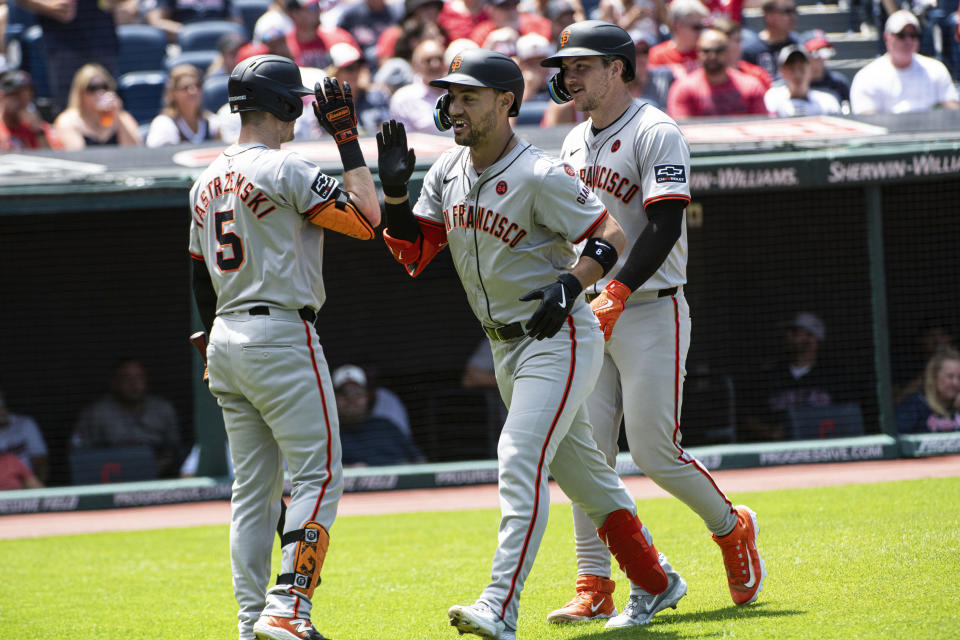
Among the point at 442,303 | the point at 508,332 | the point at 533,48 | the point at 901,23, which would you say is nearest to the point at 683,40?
the point at 533,48

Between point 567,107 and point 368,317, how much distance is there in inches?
94.3

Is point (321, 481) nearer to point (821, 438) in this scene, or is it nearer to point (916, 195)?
point (821, 438)

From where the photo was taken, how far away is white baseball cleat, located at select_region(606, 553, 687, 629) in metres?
3.75

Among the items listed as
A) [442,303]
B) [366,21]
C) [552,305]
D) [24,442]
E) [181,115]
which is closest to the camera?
[552,305]

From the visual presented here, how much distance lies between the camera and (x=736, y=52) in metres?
9.56

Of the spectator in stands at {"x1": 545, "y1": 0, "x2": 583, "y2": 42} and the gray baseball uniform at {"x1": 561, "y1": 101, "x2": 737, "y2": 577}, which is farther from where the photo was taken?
the spectator in stands at {"x1": 545, "y1": 0, "x2": 583, "y2": 42}

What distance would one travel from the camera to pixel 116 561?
592cm

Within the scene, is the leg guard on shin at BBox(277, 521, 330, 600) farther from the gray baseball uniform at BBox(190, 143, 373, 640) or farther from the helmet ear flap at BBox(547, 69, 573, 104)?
the helmet ear flap at BBox(547, 69, 573, 104)

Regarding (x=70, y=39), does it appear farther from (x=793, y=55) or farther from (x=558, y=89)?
(x=558, y=89)

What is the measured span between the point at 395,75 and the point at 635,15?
8.09ft

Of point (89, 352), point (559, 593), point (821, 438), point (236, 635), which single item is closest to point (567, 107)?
point (821, 438)

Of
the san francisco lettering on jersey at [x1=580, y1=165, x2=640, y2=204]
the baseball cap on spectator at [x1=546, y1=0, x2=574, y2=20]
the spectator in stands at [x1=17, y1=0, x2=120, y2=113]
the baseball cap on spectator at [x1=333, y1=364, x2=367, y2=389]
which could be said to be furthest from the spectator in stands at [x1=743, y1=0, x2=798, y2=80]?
the san francisco lettering on jersey at [x1=580, y1=165, x2=640, y2=204]

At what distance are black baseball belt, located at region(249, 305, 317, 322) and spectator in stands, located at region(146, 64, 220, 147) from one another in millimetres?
5446

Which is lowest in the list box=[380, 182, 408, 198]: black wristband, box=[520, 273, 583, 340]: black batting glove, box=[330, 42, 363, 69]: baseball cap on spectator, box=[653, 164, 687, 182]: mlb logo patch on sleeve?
box=[520, 273, 583, 340]: black batting glove
